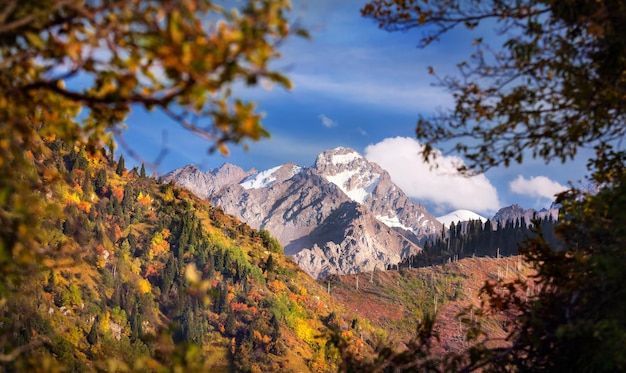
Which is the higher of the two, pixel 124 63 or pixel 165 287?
pixel 165 287

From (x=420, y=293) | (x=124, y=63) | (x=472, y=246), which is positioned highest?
(x=472, y=246)

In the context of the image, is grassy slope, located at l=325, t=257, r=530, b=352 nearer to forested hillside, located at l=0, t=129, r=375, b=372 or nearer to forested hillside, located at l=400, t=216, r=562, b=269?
forested hillside, located at l=0, t=129, r=375, b=372

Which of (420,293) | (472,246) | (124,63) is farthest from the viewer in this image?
(472,246)

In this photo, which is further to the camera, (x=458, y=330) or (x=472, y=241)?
(x=472, y=241)

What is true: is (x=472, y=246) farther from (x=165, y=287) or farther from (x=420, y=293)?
(x=165, y=287)

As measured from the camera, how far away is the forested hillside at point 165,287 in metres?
63.8

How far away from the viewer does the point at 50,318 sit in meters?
61.2

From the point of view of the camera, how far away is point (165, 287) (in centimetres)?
8288

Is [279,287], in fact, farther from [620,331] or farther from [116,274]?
[620,331]

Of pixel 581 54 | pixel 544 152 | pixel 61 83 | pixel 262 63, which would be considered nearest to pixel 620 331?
pixel 544 152

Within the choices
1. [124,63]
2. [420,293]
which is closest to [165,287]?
[420,293]

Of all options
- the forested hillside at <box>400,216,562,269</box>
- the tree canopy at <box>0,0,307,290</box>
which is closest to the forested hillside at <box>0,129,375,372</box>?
the tree canopy at <box>0,0,307,290</box>

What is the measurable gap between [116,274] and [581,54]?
81768 mm

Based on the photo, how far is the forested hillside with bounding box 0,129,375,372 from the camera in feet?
209
